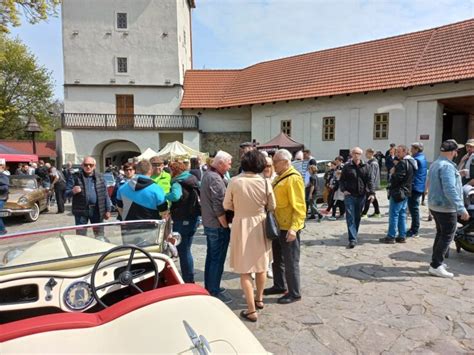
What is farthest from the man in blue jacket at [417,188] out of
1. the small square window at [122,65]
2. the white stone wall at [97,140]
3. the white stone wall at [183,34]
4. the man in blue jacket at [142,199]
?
the small square window at [122,65]

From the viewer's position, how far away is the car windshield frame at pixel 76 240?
2.47 meters

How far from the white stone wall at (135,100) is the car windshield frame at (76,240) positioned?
78.0 feet

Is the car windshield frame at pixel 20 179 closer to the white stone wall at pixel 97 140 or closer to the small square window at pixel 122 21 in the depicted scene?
the white stone wall at pixel 97 140

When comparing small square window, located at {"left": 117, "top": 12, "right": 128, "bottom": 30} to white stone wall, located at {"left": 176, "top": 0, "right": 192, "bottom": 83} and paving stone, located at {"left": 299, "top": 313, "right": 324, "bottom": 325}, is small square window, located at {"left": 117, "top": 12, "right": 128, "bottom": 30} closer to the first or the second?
white stone wall, located at {"left": 176, "top": 0, "right": 192, "bottom": 83}

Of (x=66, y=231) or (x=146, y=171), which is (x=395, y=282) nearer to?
(x=146, y=171)

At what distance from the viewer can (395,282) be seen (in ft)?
14.9

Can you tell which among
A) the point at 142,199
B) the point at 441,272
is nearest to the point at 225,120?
the point at 142,199

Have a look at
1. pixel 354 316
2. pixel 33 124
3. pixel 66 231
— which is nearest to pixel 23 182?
pixel 33 124

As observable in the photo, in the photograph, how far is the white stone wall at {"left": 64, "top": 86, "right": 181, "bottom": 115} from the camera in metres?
25.2

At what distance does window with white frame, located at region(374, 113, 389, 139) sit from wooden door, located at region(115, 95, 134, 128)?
1772 cm

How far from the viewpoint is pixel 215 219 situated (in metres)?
3.93

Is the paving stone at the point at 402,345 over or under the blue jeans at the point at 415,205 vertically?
under

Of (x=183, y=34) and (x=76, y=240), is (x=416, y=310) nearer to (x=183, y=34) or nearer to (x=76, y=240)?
Answer: (x=76, y=240)

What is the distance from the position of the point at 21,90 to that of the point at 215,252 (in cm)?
4055
